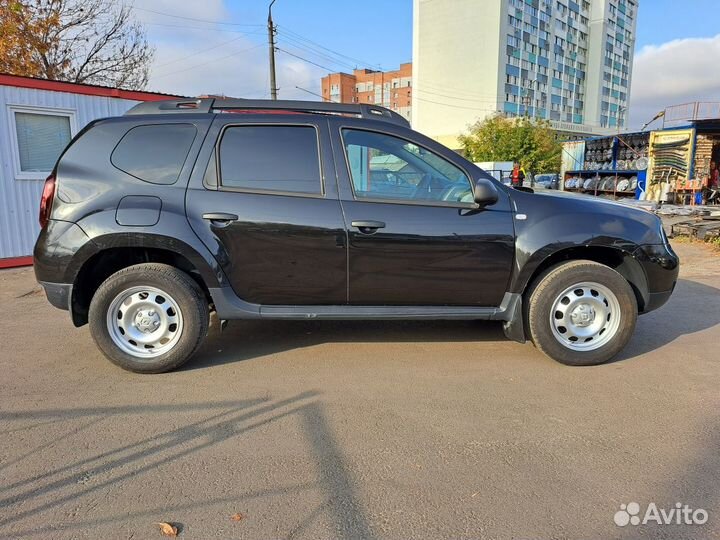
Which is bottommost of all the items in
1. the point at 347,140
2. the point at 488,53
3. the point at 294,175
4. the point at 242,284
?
the point at 242,284

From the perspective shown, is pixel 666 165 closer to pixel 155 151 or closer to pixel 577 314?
pixel 577 314

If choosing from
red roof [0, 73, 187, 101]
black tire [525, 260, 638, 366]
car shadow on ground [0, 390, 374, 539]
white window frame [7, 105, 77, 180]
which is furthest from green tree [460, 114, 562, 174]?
car shadow on ground [0, 390, 374, 539]

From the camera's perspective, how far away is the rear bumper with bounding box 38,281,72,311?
375 centimetres

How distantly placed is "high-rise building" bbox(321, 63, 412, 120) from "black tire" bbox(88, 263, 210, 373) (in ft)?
314

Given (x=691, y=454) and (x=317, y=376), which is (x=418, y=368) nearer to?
(x=317, y=376)

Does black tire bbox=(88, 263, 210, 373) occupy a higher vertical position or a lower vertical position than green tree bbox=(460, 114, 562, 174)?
lower

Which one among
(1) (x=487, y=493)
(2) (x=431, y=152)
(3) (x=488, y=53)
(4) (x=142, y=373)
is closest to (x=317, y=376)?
(4) (x=142, y=373)

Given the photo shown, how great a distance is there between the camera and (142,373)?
389cm

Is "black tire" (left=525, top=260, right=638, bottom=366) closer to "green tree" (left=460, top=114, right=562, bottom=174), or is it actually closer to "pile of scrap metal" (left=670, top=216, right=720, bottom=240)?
"pile of scrap metal" (left=670, top=216, right=720, bottom=240)

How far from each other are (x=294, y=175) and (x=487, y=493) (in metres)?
2.54

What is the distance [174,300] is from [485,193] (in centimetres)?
248

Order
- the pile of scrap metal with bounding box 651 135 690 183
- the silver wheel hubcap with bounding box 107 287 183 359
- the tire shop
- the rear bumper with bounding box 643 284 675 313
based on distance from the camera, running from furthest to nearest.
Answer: the pile of scrap metal with bounding box 651 135 690 183, the tire shop, the rear bumper with bounding box 643 284 675 313, the silver wheel hubcap with bounding box 107 287 183 359

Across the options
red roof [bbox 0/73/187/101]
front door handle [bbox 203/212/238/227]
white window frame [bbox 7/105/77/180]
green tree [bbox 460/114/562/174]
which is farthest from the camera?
green tree [bbox 460/114/562/174]

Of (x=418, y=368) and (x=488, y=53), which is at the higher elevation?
(x=488, y=53)
